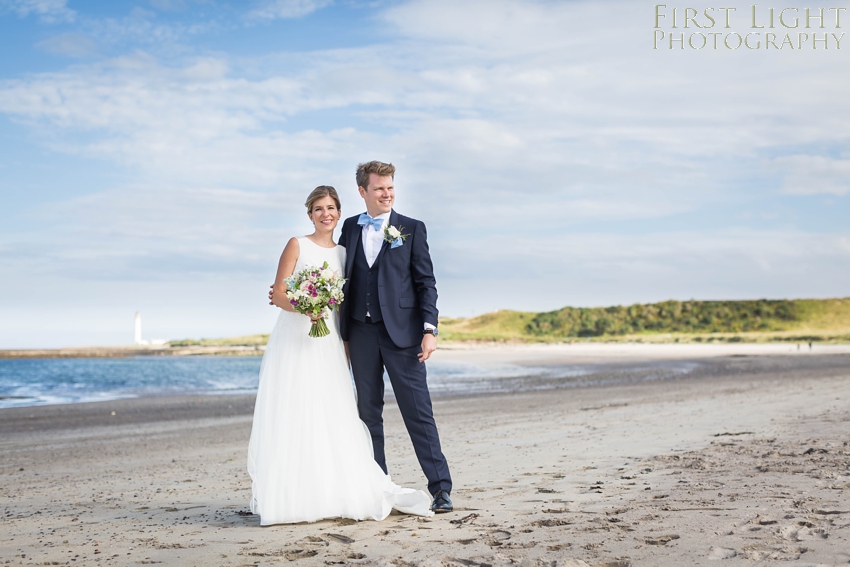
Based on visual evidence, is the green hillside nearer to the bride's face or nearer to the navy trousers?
the navy trousers

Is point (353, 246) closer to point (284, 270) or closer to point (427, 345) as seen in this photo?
point (284, 270)

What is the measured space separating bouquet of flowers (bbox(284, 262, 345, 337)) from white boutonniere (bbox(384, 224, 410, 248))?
1.42 feet

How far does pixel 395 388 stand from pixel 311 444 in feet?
2.17

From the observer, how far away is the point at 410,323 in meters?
4.89

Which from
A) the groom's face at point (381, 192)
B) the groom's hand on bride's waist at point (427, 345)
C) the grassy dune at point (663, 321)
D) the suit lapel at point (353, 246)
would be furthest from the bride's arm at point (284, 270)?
the grassy dune at point (663, 321)

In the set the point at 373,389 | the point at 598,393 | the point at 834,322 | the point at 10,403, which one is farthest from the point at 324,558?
the point at 834,322

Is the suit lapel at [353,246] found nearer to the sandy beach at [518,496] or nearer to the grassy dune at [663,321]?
the sandy beach at [518,496]

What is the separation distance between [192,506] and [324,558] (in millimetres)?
2065

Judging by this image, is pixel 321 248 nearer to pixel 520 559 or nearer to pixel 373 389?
pixel 373 389

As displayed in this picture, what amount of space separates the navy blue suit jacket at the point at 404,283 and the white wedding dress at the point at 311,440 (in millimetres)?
195

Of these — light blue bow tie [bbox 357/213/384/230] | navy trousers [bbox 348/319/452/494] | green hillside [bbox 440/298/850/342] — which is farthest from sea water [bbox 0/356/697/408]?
green hillside [bbox 440/298/850/342]

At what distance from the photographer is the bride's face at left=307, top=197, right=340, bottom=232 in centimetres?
491

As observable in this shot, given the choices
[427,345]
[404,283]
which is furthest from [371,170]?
[427,345]

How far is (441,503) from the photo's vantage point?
4.71 m
